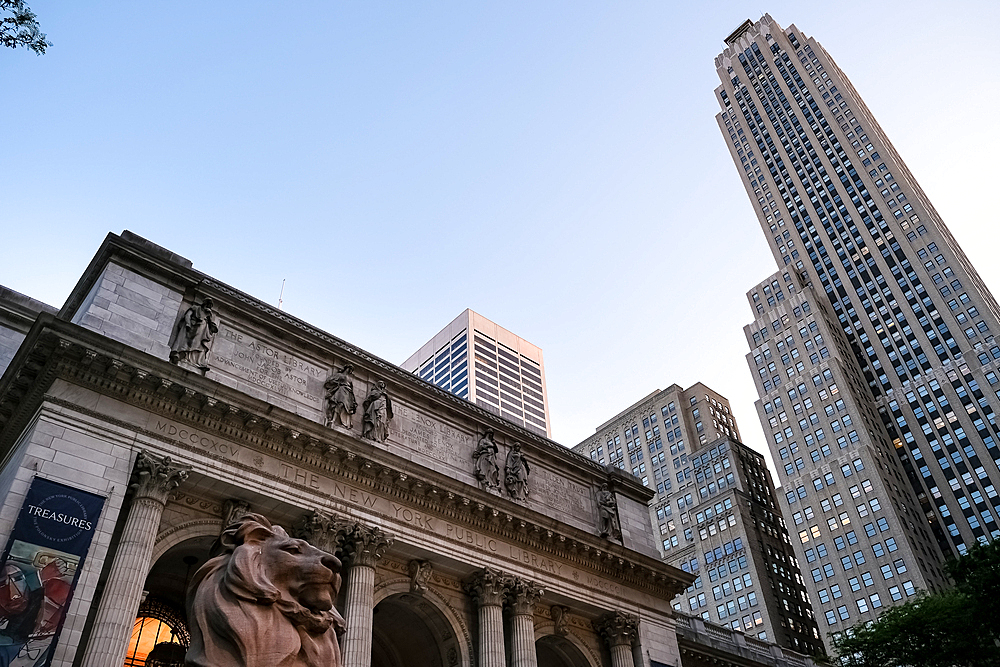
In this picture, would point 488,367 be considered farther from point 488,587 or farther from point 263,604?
point 263,604

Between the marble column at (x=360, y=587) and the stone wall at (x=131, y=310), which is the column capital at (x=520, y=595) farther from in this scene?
the stone wall at (x=131, y=310)

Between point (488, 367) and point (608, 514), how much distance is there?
408 feet

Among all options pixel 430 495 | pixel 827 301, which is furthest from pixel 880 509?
pixel 430 495

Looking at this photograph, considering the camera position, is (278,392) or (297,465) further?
(278,392)

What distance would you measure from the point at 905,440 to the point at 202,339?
100262 millimetres

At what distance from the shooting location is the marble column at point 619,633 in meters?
33.5

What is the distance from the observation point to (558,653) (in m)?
33.9

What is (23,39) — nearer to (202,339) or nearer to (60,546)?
(60,546)

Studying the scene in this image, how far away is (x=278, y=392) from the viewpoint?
2855 centimetres

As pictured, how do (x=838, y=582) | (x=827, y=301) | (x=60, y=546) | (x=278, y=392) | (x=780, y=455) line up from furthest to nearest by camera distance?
(x=827, y=301) → (x=780, y=455) → (x=838, y=582) → (x=278, y=392) → (x=60, y=546)

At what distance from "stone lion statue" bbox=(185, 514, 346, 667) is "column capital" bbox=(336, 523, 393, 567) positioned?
59.8 feet

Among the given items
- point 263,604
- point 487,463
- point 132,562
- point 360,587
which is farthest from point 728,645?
point 263,604

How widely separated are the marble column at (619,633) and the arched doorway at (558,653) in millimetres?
1396

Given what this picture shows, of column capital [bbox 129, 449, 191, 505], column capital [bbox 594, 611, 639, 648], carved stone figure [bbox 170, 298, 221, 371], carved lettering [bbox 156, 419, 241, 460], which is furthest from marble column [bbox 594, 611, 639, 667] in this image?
carved stone figure [bbox 170, 298, 221, 371]
